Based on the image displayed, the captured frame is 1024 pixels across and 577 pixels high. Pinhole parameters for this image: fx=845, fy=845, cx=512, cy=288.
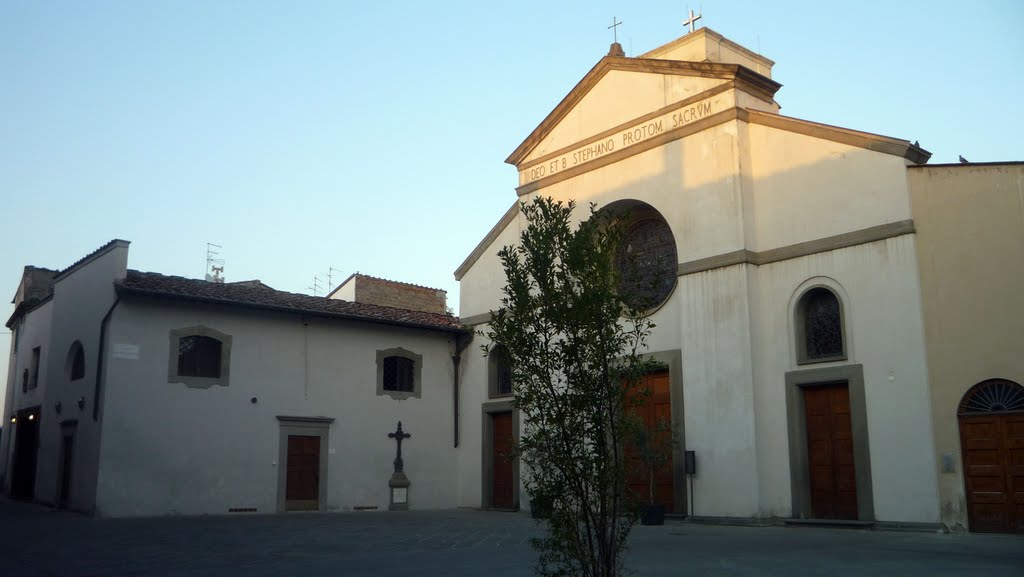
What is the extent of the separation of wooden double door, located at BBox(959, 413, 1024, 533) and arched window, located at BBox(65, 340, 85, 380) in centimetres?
1833

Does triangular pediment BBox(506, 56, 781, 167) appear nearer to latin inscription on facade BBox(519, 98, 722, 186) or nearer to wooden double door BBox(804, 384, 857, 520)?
latin inscription on facade BBox(519, 98, 722, 186)

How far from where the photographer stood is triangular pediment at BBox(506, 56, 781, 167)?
17391 mm

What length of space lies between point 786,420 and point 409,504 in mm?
9946

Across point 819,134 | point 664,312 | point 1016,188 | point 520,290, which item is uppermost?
point 819,134

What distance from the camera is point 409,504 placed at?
21.2m

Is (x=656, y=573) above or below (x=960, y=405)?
below

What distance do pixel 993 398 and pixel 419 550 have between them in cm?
915

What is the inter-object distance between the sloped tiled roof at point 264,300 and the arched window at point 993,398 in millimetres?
12582

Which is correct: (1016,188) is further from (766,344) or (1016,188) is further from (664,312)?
(664,312)

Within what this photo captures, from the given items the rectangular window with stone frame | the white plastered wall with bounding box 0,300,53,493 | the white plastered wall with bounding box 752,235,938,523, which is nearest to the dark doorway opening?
the white plastered wall with bounding box 0,300,53,493

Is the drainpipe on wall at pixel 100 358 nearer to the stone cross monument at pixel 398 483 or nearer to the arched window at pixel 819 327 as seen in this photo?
the stone cross monument at pixel 398 483

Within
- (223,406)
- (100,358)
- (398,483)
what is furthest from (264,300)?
(398,483)

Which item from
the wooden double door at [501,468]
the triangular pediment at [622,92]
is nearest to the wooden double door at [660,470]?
the wooden double door at [501,468]

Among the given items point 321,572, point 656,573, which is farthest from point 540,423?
point 321,572
